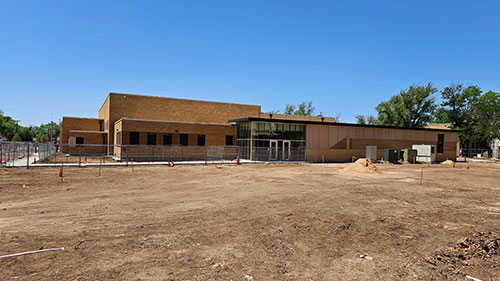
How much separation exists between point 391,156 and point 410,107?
41.5 meters

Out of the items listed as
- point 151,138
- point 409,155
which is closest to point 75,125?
point 151,138

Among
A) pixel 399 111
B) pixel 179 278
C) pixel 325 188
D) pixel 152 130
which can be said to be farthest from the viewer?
pixel 399 111

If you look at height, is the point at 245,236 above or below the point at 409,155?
below

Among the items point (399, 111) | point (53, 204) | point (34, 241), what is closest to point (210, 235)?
point (34, 241)

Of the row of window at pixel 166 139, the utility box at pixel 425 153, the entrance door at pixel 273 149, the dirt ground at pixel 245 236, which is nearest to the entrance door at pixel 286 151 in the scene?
the entrance door at pixel 273 149

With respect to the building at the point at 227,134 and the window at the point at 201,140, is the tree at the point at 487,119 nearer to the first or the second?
the building at the point at 227,134

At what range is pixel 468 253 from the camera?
21.1 ft

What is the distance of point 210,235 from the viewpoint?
287 inches

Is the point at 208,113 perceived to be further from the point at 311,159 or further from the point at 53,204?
the point at 53,204

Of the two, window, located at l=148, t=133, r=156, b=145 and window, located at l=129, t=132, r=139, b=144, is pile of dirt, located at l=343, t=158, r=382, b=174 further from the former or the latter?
window, located at l=129, t=132, r=139, b=144

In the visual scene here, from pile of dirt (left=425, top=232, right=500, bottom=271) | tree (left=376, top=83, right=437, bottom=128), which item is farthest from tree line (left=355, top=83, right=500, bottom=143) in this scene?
pile of dirt (left=425, top=232, right=500, bottom=271)

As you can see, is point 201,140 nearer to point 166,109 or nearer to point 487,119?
point 166,109

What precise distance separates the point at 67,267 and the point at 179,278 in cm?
201

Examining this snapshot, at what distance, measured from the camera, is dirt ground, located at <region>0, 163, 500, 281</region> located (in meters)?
5.36
